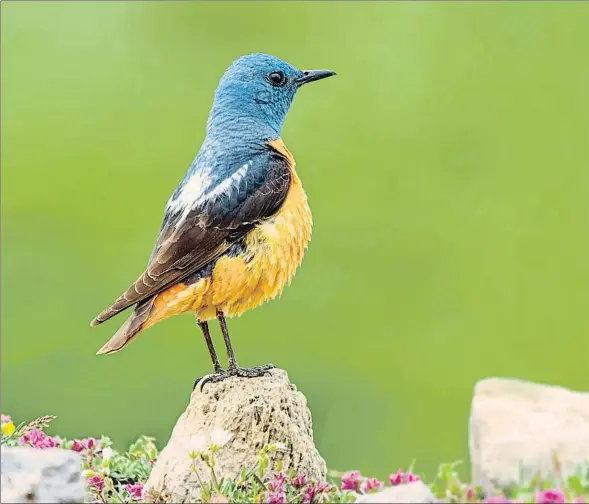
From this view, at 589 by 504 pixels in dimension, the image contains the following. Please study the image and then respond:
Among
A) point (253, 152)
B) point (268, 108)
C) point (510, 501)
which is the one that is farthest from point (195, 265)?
point (510, 501)

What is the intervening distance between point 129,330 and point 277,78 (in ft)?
6.29

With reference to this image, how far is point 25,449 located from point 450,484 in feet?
5.57

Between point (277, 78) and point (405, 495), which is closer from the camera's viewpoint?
point (405, 495)

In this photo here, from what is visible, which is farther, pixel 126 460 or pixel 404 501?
pixel 126 460

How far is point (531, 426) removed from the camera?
178 inches

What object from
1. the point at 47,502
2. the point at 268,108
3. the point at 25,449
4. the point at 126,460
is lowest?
the point at 47,502

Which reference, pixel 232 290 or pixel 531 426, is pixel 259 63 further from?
pixel 531 426

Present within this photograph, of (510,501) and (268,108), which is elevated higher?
(268,108)

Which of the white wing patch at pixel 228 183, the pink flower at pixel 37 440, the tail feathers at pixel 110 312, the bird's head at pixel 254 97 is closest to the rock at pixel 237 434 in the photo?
the tail feathers at pixel 110 312

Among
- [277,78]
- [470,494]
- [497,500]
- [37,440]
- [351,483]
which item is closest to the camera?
[497,500]

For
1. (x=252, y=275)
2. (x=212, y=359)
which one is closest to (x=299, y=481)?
(x=212, y=359)

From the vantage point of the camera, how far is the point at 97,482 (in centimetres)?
496

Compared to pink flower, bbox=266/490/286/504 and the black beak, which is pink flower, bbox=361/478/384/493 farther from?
the black beak

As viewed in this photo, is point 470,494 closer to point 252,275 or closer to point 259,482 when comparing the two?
point 259,482
